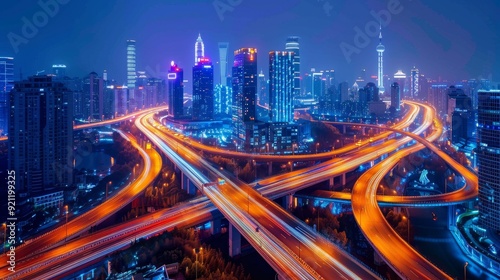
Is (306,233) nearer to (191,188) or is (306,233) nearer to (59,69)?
(191,188)

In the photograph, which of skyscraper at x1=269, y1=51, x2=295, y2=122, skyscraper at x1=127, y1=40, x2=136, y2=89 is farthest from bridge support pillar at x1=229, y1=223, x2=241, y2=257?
skyscraper at x1=127, y1=40, x2=136, y2=89

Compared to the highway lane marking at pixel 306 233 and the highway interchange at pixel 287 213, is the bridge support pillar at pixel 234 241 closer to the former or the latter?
the highway interchange at pixel 287 213

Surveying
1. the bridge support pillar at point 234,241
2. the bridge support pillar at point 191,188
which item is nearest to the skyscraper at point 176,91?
the bridge support pillar at point 191,188

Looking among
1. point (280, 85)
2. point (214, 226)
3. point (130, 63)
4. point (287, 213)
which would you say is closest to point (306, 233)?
point (287, 213)

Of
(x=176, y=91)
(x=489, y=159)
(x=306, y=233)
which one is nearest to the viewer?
(x=306, y=233)

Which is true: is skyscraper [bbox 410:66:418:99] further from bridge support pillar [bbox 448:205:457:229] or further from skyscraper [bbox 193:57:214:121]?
bridge support pillar [bbox 448:205:457:229]
